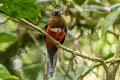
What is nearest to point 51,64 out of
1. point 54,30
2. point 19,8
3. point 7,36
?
point 54,30

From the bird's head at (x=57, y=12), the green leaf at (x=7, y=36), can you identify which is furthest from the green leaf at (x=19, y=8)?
the bird's head at (x=57, y=12)

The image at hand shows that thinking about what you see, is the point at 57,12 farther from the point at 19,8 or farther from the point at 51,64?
the point at 19,8

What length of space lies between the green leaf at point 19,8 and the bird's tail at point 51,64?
1.22m

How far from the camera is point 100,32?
2623 millimetres

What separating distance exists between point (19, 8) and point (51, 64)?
1.44 m

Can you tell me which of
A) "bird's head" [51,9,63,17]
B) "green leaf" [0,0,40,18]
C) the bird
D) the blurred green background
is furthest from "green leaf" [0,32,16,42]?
"green leaf" [0,0,40,18]

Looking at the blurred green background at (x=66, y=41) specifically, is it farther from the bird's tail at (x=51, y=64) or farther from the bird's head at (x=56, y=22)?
the bird's head at (x=56, y=22)

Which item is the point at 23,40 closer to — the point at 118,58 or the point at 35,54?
the point at 35,54

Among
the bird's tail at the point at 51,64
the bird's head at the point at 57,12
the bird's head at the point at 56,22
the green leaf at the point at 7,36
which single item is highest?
the bird's head at the point at 57,12

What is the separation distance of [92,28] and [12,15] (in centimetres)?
204

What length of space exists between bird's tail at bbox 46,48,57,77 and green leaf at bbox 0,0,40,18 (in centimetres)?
122

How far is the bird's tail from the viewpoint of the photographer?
9.62ft

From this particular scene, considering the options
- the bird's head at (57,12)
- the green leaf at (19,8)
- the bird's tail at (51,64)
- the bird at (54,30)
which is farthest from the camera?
the bird's head at (57,12)

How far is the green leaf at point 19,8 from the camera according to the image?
5.79ft
